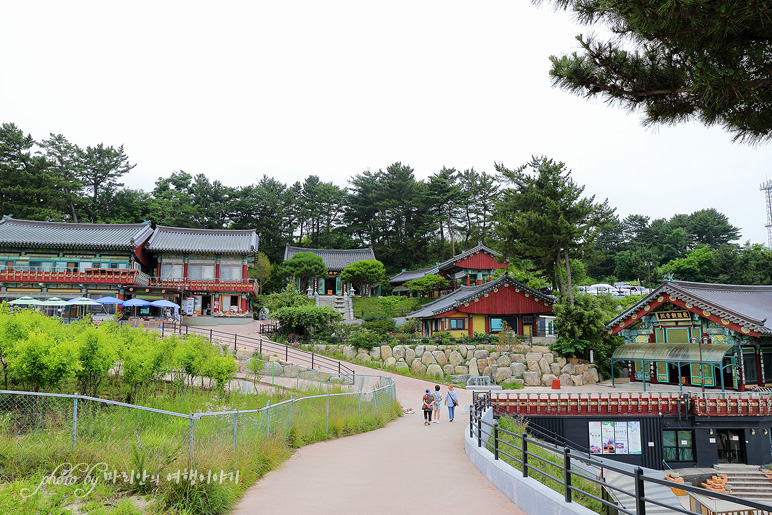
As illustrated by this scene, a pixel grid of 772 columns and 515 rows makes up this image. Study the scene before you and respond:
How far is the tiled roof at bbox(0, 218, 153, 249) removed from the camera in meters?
40.0

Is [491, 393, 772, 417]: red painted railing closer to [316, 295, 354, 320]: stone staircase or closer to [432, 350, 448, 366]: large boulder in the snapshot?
[432, 350, 448, 366]: large boulder

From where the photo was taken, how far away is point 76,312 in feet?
124

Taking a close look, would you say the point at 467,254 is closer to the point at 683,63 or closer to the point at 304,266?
the point at 304,266

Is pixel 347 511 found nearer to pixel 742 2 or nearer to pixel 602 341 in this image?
pixel 742 2

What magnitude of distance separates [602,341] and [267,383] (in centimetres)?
2177

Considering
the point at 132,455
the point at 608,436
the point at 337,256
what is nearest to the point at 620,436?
the point at 608,436

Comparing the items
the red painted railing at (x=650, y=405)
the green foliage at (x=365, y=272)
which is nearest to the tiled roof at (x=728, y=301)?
the red painted railing at (x=650, y=405)

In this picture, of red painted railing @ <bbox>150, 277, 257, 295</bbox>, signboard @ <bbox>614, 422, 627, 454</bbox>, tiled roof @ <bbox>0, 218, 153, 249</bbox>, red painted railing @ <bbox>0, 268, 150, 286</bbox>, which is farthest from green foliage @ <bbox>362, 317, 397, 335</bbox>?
tiled roof @ <bbox>0, 218, 153, 249</bbox>

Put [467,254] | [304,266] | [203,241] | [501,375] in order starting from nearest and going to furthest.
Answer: [501,375], [203,241], [304,266], [467,254]

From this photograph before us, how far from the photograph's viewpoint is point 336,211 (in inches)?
2852

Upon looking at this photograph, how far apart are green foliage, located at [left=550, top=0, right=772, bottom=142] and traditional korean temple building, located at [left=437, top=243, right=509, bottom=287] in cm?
4241

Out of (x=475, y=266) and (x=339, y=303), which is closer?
(x=339, y=303)

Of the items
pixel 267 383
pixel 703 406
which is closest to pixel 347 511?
pixel 267 383

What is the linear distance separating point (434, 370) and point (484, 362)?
319cm
